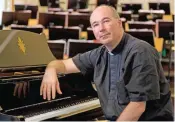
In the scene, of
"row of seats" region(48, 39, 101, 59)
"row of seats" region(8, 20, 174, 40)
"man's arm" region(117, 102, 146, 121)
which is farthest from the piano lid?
"row of seats" region(8, 20, 174, 40)

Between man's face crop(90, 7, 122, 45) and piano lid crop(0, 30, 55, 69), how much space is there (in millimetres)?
683

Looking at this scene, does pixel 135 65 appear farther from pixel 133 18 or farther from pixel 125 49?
pixel 133 18

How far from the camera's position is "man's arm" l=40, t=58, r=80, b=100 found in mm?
1928

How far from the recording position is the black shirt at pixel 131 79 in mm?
1651

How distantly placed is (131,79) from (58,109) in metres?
0.63

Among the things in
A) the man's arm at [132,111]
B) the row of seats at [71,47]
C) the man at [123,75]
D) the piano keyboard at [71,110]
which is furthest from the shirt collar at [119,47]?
the row of seats at [71,47]

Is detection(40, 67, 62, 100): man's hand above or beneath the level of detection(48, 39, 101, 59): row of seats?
above

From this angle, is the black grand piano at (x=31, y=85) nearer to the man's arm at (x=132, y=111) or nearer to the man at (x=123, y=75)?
the man at (x=123, y=75)

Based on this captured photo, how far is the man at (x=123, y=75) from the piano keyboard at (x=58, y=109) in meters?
0.10

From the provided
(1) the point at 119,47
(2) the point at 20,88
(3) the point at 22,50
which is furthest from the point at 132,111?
(3) the point at 22,50

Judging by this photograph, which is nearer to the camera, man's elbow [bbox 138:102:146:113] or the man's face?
man's elbow [bbox 138:102:146:113]

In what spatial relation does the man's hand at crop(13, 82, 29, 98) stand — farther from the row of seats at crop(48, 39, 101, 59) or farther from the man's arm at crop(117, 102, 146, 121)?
the row of seats at crop(48, 39, 101, 59)

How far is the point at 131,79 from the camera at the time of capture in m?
1.68

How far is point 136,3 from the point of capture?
7.69 metres
